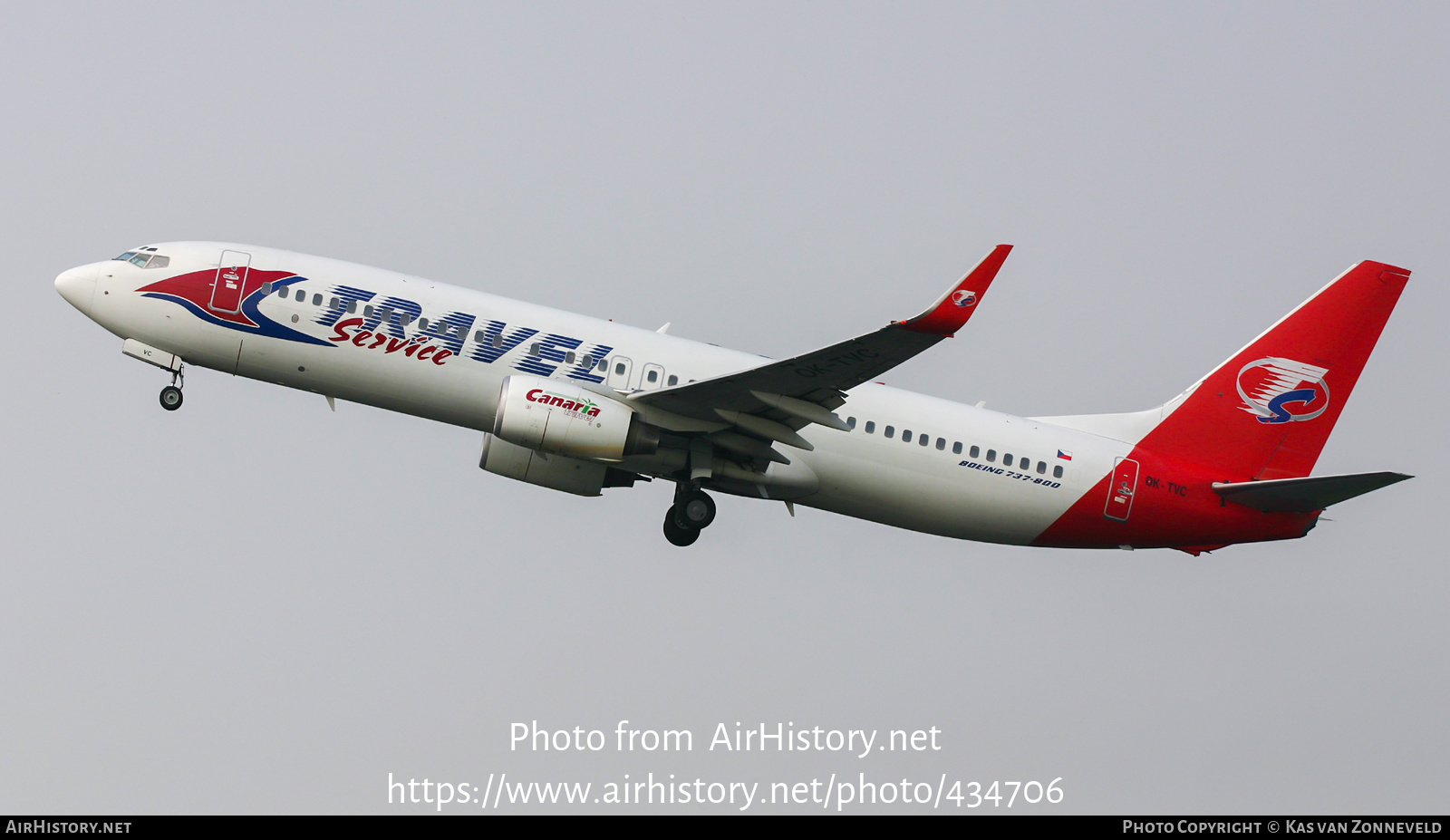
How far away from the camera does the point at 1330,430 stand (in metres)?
33.0

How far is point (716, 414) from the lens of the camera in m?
28.3

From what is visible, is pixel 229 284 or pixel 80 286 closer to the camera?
pixel 229 284

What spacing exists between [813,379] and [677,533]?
19.4 ft

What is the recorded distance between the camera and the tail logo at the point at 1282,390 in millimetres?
32844

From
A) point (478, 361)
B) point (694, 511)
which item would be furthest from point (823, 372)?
point (478, 361)

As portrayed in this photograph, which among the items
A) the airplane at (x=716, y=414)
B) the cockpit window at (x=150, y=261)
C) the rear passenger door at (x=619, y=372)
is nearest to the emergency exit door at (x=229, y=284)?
the airplane at (x=716, y=414)

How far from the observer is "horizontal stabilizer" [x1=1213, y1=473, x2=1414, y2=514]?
95.7ft

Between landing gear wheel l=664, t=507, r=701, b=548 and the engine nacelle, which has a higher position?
the engine nacelle

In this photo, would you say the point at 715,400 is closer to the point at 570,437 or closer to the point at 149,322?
the point at 570,437

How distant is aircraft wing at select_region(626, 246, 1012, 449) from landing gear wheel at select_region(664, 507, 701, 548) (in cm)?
323

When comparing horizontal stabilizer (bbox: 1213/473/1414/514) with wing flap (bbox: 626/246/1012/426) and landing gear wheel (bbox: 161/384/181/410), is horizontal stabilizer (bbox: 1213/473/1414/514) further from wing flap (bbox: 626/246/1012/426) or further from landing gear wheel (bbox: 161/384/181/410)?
landing gear wheel (bbox: 161/384/181/410)

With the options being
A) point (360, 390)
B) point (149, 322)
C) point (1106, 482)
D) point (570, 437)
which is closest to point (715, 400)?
point (570, 437)

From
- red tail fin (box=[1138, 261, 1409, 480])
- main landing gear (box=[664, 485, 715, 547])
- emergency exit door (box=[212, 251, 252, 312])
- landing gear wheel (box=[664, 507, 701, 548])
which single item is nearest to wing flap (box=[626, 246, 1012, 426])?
main landing gear (box=[664, 485, 715, 547])

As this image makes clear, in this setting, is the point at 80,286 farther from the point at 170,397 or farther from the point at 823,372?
the point at 823,372
